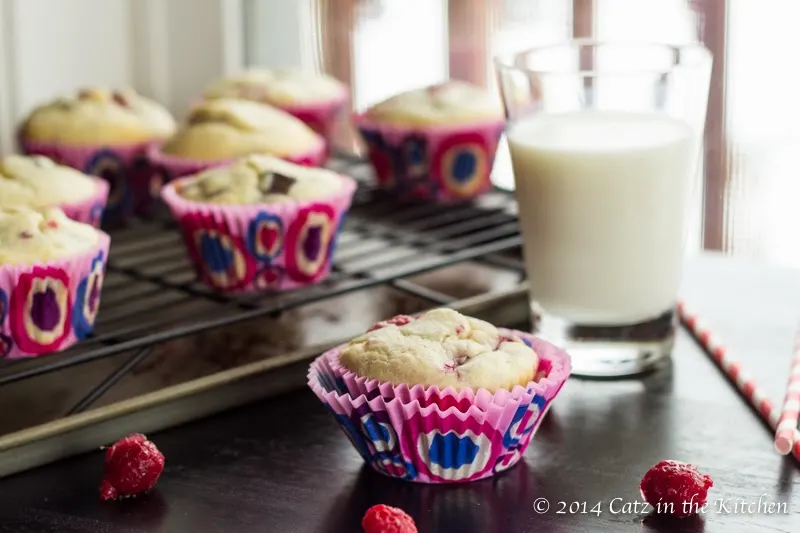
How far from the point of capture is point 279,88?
2.27m

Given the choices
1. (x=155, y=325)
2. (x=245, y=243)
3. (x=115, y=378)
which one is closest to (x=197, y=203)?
(x=245, y=243)

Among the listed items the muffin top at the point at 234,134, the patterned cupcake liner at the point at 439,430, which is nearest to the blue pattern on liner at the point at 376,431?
the patterned cupcake liner at the point at 439,430

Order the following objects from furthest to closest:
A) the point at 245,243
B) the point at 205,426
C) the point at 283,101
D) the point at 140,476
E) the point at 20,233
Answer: the point at 283,101 < the point at 245,243 < the point at 20,233 < the point at 205,426 < the point at 140,476

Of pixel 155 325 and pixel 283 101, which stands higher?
pixel 283 101

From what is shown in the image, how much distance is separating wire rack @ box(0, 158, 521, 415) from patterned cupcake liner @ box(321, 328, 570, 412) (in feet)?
0.81

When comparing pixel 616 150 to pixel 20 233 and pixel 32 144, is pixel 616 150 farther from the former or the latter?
pixel 32 144

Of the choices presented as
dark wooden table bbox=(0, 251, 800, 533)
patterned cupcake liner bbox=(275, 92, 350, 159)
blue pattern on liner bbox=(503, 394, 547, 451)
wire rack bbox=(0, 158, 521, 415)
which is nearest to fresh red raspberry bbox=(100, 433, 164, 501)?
dark wooden table bbox=(0, 251, 800, 533)

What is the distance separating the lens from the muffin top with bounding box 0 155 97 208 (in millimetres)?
1670

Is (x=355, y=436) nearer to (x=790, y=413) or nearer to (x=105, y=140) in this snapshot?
(x=790, y=413)

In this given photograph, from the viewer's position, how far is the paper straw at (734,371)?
125cm

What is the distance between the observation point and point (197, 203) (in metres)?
1.65

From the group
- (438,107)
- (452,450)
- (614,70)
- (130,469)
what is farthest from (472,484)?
(438,107)

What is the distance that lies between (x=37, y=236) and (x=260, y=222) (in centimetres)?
31

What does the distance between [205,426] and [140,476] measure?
170 millimetres
